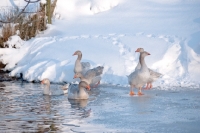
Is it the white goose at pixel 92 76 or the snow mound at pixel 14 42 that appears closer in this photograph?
the white goose at pixel 92 76

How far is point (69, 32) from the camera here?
22.6 m

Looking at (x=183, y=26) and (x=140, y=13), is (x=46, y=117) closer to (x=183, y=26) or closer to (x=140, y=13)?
(x=183, y=26)

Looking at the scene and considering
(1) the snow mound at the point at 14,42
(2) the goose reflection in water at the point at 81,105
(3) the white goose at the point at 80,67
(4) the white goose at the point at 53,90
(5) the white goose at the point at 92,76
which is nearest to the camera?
(2) the goose reflection in water at the point at 81,105

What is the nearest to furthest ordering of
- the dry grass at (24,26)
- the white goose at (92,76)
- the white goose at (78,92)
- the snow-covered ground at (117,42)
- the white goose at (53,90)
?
the white goose at (78,92)
the white goose at (53,90)
the white goose at (92,76)
the snow-covered ground at (117,42)
the dry grass at (24,26)

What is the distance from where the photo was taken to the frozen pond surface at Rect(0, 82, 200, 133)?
9.88 m

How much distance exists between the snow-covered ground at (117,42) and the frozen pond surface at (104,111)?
2166mm

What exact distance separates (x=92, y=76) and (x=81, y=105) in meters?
3.19

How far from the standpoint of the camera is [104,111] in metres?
11.7

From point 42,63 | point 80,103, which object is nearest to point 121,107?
point 80,103

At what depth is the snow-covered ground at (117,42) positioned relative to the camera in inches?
687

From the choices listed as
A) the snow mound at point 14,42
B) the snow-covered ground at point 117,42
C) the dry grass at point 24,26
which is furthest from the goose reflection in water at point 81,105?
the dry grass at point 24,26

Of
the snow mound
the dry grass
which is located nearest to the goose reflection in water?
the snow mound

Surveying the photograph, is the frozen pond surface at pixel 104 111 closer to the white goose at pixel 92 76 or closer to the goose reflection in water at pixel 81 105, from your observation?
the goose reflection in water at pixel 81 105

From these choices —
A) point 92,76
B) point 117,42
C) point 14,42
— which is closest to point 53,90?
point 92,76
